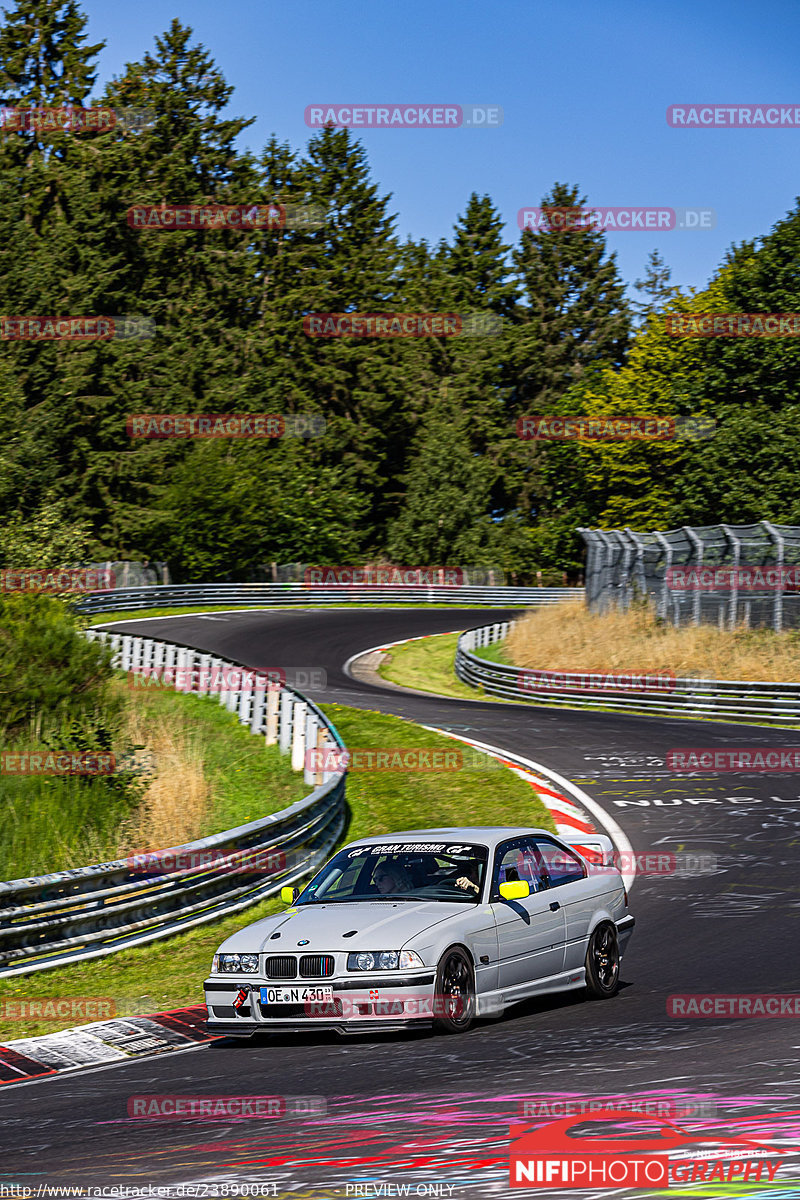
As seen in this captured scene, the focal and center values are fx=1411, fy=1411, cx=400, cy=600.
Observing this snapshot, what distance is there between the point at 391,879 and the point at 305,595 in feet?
145

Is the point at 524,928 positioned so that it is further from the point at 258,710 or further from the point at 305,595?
the point at 305,595

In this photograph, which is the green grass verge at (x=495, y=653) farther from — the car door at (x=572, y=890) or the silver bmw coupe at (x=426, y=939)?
the silver bmw coupe at (x=426, y=939)

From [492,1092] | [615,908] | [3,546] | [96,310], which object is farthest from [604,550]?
[96,310]

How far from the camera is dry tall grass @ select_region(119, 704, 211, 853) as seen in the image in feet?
48.9

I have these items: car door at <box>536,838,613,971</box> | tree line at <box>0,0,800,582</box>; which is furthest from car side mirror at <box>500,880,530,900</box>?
tree line at <box>0,0,800,582</box>

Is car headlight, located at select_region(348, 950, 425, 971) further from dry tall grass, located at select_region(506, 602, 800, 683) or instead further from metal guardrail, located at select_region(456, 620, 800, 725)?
dry tall grass, located at select_region(506, 602, 800, 683)

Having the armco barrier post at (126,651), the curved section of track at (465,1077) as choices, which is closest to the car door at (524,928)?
the curved section of track at (465,1077)

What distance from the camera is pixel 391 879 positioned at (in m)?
9.76

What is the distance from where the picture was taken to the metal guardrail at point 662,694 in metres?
28.1

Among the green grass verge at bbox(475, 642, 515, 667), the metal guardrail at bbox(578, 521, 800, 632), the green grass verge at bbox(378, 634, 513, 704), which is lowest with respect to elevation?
the green grass verge at bbox(378, 634, 513, 704)

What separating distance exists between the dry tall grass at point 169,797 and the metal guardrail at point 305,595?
24.6 meters

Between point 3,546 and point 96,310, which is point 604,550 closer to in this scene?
point 3,546

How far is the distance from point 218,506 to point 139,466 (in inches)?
302

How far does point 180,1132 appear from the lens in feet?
21.1
